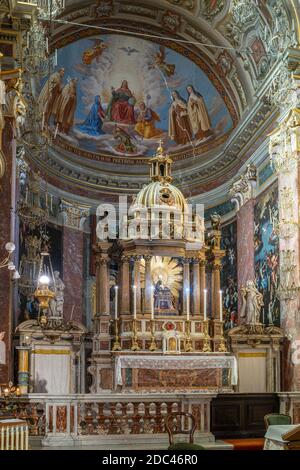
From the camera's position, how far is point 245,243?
58.9ft

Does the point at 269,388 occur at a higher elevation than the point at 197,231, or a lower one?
lower

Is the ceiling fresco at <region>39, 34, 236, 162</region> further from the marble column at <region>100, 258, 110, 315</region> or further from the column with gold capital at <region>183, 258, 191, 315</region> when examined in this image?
the column with gold capital at <region>183, 258, 191, 315</region>

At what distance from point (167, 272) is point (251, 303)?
77.2 inches

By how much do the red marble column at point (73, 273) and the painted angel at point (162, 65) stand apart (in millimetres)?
5073

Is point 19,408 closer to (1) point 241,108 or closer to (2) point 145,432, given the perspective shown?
(2) point 145,432

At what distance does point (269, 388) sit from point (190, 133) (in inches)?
315

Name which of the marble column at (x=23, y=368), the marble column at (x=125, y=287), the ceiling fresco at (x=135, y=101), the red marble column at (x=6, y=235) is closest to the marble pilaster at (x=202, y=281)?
the marble column at (x=125, y=287)

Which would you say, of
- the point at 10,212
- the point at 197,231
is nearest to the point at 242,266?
the point at 197,231

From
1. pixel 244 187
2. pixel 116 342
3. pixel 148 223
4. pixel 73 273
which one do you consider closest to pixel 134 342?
pixel 116 342

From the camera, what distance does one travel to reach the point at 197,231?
15.8 meters

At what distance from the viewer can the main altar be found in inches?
561

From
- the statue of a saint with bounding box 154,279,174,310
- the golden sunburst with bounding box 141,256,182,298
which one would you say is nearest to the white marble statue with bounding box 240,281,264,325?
the golden sunburst with bounding box 141,256,182,298

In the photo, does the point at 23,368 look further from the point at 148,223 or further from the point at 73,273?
the point at 73,273

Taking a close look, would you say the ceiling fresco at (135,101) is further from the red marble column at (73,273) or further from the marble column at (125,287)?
the marble column at (125,287)
